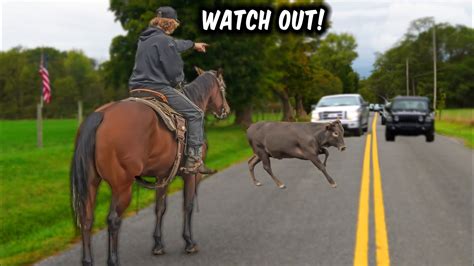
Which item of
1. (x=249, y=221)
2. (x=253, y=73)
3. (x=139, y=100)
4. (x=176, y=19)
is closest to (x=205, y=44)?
(x=176, y=19)

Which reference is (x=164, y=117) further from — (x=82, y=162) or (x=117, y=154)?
(x=82, y=162)

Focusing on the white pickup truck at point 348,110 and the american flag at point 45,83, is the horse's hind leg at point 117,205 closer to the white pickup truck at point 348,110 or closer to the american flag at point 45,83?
the white pickup truck at point 348,110

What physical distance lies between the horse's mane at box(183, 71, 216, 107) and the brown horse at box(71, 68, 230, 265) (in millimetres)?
142

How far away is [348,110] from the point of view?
241 cm

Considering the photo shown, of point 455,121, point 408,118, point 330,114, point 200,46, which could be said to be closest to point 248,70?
point 330,114

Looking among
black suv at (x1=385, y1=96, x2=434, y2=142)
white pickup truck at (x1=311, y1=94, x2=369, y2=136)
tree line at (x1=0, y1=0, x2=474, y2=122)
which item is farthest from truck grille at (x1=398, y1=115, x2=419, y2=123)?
white pickup truck at (x1=311, y1=94, x2=369, y2=136)

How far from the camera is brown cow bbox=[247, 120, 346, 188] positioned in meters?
1.63

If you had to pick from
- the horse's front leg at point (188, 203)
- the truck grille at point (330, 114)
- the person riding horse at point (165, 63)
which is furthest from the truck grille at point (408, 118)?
the person riding horse at point (165, 63)

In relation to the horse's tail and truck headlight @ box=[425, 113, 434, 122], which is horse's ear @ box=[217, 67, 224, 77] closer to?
the horse's tail

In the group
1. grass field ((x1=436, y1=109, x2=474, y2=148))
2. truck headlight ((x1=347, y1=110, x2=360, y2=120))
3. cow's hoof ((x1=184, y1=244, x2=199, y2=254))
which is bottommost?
cow's hoof ((x1=184, y1=244, x2=199, y2=254))

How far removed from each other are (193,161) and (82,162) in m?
0.41

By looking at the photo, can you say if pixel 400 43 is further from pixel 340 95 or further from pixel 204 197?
pixel 204 197

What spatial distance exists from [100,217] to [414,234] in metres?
20.7

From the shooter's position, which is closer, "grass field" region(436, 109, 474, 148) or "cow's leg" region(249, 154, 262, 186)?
"cow's leg" region(249, 154, 262, 186)
